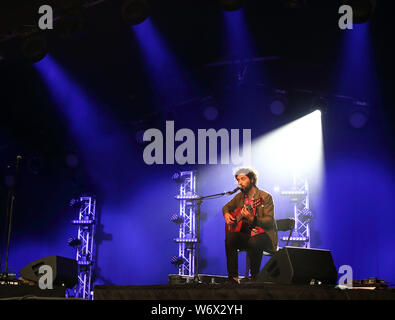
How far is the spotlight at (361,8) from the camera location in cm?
587

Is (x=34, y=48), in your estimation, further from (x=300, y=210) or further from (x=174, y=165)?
(x=300, y=210)

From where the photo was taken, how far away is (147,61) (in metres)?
8.88

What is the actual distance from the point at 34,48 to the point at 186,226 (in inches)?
178

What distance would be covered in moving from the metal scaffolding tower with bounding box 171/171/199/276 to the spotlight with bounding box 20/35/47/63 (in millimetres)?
3604

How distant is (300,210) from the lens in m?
8.71

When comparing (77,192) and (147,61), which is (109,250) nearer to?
(77,192)

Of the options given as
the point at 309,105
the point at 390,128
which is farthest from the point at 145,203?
the point at 390,128

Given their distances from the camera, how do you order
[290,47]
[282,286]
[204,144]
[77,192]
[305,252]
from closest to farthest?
[282,286] < [305,252] < [290,47] < [204,144] < [77,192]

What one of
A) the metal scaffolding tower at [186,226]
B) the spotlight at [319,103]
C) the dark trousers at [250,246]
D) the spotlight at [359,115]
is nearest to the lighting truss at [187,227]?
the metal scaffolding tower at [186,226]

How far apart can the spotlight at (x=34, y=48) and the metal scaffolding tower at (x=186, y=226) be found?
360 cm

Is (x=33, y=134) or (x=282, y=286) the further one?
(x=33, y=134)

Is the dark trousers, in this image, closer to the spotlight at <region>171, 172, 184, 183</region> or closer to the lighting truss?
the lighting truss
